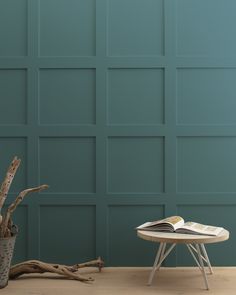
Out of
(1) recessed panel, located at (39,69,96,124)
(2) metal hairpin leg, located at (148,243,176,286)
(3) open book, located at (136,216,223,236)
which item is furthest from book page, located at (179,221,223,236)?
(1) recessed panel, located at (39,69,96,124)

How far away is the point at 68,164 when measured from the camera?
330 cm

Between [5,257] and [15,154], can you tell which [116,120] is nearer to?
[15,154]

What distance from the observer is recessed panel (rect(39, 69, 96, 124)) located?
10.8 ft

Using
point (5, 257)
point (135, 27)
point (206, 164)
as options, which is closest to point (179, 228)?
point (206, 164)

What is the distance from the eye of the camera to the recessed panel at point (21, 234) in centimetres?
329

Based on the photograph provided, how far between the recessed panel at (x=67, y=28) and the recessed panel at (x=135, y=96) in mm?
298

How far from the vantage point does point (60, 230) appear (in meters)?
3.29

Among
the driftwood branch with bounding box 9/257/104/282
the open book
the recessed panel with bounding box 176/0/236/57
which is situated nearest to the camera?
the open book

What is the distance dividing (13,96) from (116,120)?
785 mm

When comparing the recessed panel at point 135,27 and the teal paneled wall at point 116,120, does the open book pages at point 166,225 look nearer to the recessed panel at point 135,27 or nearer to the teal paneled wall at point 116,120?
the teal paneled wall at point 116,120

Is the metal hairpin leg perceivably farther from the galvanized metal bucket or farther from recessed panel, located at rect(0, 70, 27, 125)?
recessed panel, located at rect(0, 70, 27, 125)

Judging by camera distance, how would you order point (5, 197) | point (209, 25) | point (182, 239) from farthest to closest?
point (209, 25), point (5, 197), point (182, 239)

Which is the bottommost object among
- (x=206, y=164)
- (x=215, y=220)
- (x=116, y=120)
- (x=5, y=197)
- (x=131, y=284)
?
(x=131, y=284)

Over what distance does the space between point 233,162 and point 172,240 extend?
89 centimetres
